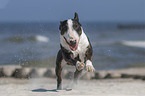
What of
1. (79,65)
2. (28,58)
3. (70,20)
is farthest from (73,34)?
(28,58)

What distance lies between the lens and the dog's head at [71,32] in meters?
4.00

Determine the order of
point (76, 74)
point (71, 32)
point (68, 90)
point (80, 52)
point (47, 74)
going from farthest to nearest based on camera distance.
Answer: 1. point (47, 74)
2. point (76, 74)
3. point (68, 90)
4. point (80, 52)
5. point (71, 32)

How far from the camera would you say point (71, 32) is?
13.1 feet

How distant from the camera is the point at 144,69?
9.13m

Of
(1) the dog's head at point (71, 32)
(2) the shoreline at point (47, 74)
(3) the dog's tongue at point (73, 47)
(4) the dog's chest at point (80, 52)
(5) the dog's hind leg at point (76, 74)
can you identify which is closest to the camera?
(1) the dog's head at point (71, 32)

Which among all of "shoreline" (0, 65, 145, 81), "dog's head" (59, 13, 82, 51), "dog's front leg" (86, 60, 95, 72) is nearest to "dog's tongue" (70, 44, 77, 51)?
"dog's head" (59, 13, 82, 51)

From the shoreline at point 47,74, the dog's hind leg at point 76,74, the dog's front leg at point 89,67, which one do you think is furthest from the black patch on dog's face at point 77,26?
the shoreline at point 47,74

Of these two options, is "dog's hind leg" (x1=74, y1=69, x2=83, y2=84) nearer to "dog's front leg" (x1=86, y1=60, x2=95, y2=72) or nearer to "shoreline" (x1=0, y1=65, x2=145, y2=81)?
"dog's front leg" (x1=86, y1=60, x2=95, y2=72)

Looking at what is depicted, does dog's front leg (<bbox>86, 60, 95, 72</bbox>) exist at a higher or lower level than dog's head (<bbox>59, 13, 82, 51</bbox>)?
lower

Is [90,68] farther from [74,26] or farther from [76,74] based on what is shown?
[76,74]

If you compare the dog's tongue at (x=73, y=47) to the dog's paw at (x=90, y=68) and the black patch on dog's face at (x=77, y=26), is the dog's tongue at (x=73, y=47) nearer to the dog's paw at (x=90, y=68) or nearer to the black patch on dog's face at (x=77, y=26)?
the black patch on dog's face at (x=77, y=26)

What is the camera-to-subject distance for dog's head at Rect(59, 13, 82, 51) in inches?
157

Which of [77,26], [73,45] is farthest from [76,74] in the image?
[77,26]

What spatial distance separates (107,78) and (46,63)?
335cm
